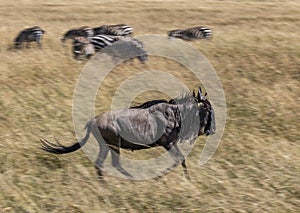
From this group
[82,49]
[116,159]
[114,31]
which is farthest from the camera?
[114,31]

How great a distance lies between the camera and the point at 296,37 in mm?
22766

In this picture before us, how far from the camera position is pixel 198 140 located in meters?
12.7

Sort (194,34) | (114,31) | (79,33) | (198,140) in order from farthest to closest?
(114,31) < (79,33) < (194,34) < (198,140)

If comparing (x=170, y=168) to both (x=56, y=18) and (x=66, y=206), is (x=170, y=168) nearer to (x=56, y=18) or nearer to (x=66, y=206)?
(x=66, y=206)

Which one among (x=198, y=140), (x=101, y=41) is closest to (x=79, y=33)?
(x=101, y=41)

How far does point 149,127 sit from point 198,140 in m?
2.67

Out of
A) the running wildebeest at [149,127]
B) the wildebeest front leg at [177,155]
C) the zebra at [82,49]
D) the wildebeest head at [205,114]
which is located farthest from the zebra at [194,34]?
the wildebeest front leg at [177,155]

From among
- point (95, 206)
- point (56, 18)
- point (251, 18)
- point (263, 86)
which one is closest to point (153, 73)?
point (263, 86)

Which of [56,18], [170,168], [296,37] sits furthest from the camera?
[56,18]

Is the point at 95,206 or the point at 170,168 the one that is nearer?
the point at 95,206

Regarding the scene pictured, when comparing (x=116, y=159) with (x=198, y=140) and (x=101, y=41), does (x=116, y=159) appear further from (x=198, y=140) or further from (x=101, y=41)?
(x=101, y=41)

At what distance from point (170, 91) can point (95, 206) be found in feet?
26.1

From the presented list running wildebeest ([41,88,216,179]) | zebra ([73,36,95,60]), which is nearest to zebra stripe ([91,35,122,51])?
zebra ([73,36,95,60])

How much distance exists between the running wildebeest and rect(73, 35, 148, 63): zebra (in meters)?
8.71
